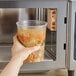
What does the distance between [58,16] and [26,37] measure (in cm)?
18

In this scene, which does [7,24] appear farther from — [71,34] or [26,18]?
[71,34]

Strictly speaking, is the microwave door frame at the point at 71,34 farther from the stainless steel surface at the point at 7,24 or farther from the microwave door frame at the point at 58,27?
the stainless steel surface at the point at 7,24

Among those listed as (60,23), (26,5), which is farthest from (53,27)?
(26,5)

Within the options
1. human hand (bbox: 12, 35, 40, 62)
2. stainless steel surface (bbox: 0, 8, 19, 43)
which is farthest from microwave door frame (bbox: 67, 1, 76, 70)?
stainless steel surface (bbox: 0, 8, 19, 43)

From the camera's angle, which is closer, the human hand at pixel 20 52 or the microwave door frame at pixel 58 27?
the human hand at pixel 20 52

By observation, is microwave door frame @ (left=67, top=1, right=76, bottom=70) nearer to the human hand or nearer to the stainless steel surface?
the human hand

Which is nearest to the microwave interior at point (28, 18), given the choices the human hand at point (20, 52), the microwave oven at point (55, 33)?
the microwave oven at point (55, 33)

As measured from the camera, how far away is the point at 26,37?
751 millimetres

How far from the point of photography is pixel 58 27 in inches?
32.8

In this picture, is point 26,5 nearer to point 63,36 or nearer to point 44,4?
point 44,4

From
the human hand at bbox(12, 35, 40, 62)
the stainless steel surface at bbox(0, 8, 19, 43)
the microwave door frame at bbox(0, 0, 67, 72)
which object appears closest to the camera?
the human hand at bbox(12, 35, 40, 62)

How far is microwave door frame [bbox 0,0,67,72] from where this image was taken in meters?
0.81

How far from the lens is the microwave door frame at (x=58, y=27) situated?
81cm

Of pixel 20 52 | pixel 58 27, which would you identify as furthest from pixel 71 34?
pixel 20 52
